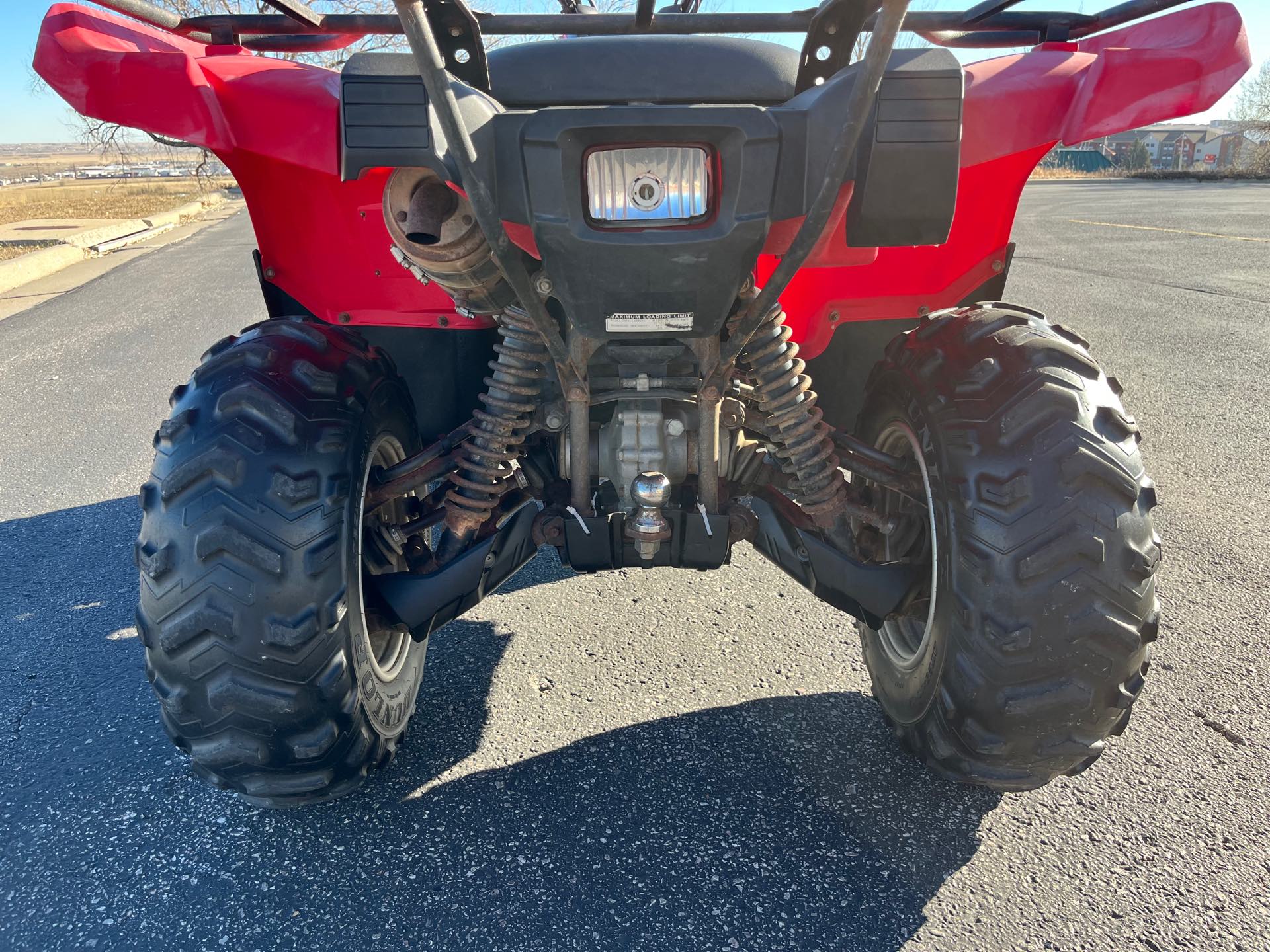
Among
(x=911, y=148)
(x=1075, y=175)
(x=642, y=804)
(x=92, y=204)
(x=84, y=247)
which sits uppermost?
(x=911, y=148)

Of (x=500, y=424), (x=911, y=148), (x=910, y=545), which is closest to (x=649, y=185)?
(x=911, y=148)

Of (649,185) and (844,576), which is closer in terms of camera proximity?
(649,185)

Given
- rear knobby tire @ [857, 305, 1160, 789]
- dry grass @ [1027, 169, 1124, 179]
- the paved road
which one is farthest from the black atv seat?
dry grass @ [1027, 169, 1124, 179]

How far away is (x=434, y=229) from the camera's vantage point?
1.74m

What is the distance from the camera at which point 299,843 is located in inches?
82.4

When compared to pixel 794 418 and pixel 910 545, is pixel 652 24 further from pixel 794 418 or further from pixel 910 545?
pixel 910 545

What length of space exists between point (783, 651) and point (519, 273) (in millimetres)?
1695

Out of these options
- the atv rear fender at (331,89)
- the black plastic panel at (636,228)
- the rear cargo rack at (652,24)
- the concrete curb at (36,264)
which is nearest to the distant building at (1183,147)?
the concrete curb at (36,264)

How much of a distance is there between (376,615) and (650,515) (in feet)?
2.29

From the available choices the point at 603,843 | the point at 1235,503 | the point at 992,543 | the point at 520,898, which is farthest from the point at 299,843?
the point at 1235,503

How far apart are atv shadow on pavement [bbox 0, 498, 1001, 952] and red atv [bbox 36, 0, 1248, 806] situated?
18cm

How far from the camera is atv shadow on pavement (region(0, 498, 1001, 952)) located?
6.13ft

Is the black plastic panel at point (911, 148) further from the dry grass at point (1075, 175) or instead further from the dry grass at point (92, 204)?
the dry grass at point (1075, 175)

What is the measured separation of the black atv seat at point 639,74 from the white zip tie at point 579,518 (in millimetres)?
901
